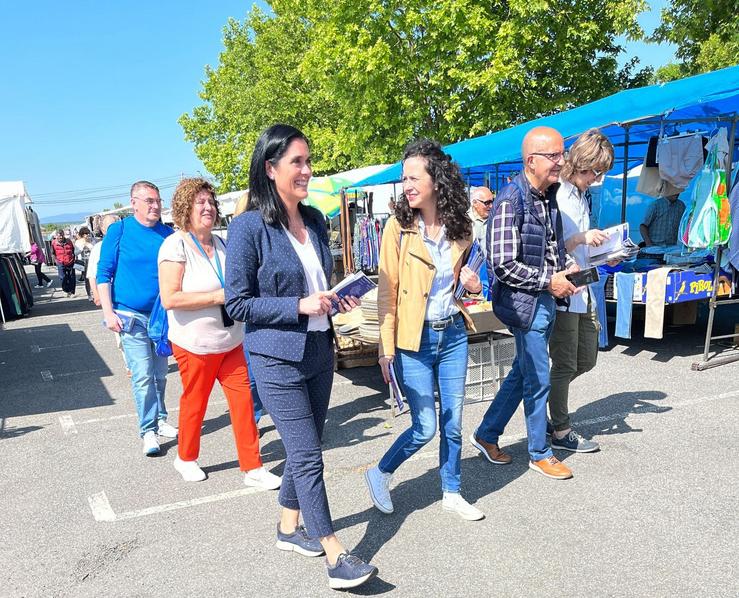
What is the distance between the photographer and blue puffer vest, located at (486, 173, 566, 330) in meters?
3.40

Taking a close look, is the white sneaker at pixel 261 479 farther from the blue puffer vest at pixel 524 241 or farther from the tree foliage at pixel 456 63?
the tree foliage at pixel 456 63

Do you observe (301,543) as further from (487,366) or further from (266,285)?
(487,366)

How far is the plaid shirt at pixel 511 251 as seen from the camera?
11.0ft

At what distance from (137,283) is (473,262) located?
8.43 ft

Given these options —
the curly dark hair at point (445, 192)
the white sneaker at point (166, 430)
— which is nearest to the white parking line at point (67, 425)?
Result: the white sneaker at point (166, 430)

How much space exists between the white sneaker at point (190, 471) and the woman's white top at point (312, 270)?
1874mm

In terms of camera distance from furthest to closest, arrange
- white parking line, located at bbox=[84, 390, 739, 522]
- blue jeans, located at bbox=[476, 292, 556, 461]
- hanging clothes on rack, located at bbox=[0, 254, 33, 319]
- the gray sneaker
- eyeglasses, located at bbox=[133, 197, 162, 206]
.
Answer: hanging clothes on rack, located at bbox=[0, 254, 33, 319] → eyeglasses, located at bbox=[133, 197, 162, 206] → the gray sneaker → white parking line, located at bbox=[84, 390, 739, 522] → blue jeans, located at bbox=[476, 292, 556, 461]

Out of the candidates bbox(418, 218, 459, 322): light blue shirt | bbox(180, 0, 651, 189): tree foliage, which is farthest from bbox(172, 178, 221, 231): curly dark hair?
bbox(180, 0, 651, 189): tree foliage

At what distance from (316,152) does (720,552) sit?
20.1 m

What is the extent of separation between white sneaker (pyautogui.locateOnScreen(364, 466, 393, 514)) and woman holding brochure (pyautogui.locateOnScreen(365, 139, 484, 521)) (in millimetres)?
301

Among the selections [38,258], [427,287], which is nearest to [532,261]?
[427,287]

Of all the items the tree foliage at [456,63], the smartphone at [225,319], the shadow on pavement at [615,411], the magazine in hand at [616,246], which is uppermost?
the tree foliage at [456,63]

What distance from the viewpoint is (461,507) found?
3.32 m

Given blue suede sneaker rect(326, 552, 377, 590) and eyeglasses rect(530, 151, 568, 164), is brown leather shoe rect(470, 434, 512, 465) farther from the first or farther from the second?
eyeglasses rect(530, 151, 568, 164)
